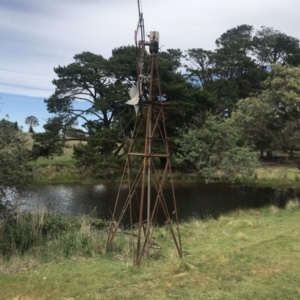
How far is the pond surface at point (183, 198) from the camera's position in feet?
56.3

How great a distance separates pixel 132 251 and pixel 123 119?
22163mm

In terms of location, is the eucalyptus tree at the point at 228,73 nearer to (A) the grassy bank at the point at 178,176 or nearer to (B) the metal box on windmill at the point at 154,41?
(A) the grassy bank at the point at 178,176

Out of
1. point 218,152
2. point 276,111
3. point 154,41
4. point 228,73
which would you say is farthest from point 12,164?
point 228,73

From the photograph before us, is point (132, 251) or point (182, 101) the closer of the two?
point (132, 251)

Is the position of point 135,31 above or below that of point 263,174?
above

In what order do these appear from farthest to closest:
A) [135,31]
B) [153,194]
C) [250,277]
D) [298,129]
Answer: [153,194] → [298,129] → [135,31] → [250,277]

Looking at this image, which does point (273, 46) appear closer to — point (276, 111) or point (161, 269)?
point (276, 111)

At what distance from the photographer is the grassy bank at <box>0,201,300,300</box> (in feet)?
18.7

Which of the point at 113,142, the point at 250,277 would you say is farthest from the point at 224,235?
the point at 113,142

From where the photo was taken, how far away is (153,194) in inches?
846

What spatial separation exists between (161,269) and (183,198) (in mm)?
13996

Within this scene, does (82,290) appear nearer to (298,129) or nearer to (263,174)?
(298,129)

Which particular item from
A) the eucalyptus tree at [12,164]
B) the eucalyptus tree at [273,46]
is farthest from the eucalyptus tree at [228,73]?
the eucalyptus tree at [12,164]

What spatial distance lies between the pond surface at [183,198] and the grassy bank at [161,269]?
6.33 metres
